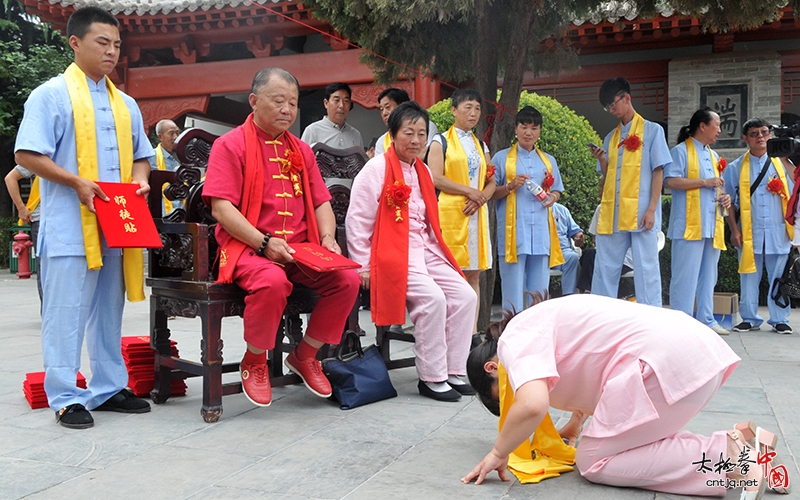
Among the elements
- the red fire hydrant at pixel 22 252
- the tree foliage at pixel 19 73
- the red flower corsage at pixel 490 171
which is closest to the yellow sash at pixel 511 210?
the red flower corsage at pixel 490 171

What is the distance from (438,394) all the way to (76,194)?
2015 mm

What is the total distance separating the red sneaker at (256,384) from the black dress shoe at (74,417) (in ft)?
2.28

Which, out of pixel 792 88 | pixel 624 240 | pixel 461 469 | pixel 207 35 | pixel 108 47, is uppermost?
pixel 207 35

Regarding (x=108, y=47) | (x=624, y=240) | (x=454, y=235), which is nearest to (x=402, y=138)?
(x=454, y=235)

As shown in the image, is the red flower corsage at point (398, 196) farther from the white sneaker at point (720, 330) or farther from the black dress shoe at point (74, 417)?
the white sneaker at point (720, 330)

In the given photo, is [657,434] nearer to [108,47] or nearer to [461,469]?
[461,469]

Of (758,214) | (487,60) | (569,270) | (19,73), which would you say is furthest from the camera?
(19,73)

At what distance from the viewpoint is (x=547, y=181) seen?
19.3 feet

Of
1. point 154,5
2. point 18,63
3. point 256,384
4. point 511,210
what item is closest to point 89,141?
point 256,384

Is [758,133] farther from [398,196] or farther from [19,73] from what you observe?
[19,73]

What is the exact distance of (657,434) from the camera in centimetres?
256

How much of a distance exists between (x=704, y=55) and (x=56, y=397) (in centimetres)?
901

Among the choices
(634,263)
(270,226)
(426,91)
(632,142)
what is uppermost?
(426,91)

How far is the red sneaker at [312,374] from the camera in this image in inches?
150
